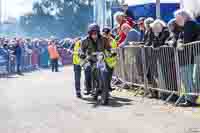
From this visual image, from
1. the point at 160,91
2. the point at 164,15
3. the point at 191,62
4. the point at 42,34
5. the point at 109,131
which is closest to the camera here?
the point at 109,131

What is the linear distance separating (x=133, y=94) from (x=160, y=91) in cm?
143

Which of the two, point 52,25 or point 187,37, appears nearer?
point 187,37

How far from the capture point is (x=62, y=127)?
30.4 ft

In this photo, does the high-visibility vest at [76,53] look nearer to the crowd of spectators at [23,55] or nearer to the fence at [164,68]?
the fence at [164,68]

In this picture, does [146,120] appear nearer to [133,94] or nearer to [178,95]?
[178,95]

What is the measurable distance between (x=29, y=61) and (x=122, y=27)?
16.8 meters

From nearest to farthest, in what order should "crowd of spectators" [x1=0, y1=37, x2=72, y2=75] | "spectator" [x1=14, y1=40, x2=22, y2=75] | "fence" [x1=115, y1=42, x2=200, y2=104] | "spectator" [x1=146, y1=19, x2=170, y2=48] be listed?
"fence" [x1=115, y1=42, x2=200, y2=104], "spectator" [x1=146, y1=19, x2=170, y2=48], "crowd of spectators" [x1=0, y1=37, x2=72, y2=75], "spectator" [x1=14, y1=40, x2=22, y2=75]

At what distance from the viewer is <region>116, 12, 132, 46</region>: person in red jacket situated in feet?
49.2

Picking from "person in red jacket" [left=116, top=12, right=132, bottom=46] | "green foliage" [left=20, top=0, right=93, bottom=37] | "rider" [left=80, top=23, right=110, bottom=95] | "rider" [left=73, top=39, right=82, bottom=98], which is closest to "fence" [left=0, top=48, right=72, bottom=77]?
"person in red jacket" [left=116, top=12, right=132, bottom=46]

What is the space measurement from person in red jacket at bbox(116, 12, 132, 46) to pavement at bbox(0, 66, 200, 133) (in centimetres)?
178

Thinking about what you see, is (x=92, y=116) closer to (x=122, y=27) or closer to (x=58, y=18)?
(x=122, y=27)

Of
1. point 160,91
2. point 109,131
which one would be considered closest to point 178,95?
point 160,91

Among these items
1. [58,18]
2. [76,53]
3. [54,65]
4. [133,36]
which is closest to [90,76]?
[76,53]

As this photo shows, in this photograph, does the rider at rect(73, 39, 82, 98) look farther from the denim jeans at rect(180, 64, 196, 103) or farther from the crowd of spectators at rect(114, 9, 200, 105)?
the denim jeans at rect(180, 64, 196, 103)
